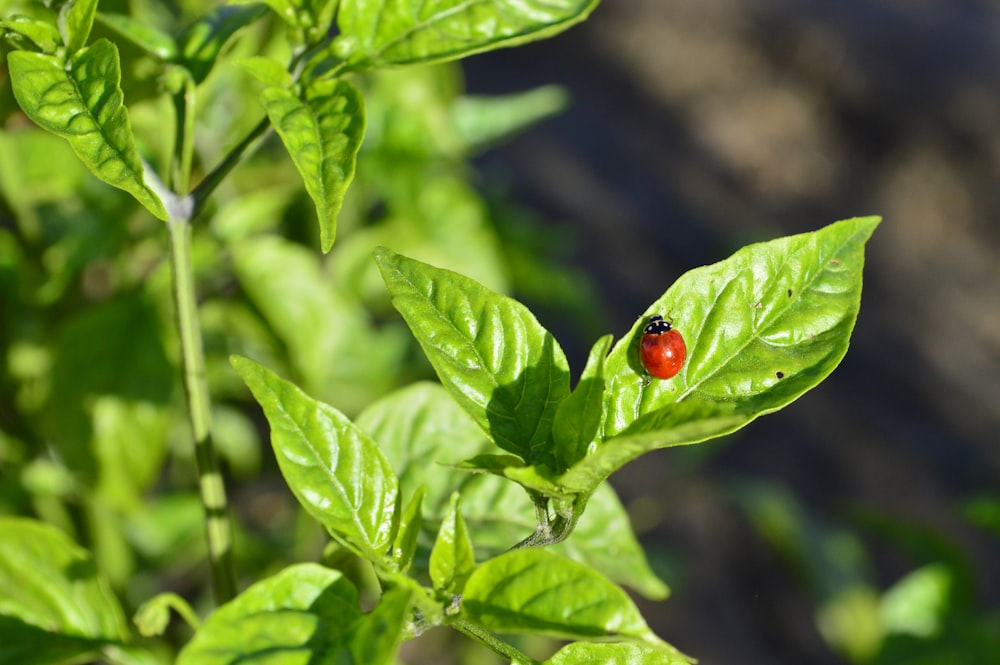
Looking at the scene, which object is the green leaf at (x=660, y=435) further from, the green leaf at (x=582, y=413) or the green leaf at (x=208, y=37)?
the green leaf at (x=208, y=37)

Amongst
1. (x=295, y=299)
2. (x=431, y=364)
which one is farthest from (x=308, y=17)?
(x=295, y=299)

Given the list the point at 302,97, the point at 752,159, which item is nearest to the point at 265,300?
the point at 302,97

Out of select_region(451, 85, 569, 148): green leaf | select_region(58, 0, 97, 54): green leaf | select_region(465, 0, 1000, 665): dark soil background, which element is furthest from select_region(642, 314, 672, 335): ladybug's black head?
select_region(465, 0, 1000, 665): dark soil background

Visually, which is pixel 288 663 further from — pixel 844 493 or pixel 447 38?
pixel 844 493

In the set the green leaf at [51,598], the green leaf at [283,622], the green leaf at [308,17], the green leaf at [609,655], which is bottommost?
the green leaf at [51,598]

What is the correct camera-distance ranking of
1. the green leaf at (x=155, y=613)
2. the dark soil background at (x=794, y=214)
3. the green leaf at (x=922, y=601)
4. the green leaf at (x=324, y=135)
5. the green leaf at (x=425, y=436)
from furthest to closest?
the dark soil background at (x=794, y=214)
the green leaf at (x=922, y=601)
the green leaf at (x=425, y=436)
the green leaf at (x=155, y=613)
the green leaf at (x=324, y=135)

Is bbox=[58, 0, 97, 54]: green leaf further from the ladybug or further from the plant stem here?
the ladybug

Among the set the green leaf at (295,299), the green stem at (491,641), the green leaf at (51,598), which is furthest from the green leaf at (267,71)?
the green leaf at (295,299)
